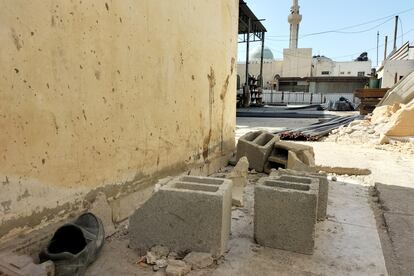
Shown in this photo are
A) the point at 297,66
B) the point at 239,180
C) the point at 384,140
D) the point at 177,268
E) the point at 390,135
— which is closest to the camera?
the point at 177,268

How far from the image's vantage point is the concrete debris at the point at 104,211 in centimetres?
237

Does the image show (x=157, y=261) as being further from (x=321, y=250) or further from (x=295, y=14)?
(x=295, y=14)

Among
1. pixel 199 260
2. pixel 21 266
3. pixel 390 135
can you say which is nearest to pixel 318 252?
pixel 199 260

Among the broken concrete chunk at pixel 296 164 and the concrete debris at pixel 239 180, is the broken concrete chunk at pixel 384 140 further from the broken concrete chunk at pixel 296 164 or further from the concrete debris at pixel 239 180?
the concrete debris at pixel 239 180

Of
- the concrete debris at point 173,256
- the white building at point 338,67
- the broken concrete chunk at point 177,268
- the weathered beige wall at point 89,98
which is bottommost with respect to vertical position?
the concrete debris at point 173,256

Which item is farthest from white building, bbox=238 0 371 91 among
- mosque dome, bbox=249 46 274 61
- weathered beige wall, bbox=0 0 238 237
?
weathered beige wall, bbox=0 0 238 237

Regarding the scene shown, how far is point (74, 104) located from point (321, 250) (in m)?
1.96

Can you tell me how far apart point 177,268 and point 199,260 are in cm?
17

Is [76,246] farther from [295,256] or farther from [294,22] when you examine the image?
[294,22]

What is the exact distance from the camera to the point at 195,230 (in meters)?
2.16

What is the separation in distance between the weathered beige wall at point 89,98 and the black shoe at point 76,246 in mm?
161

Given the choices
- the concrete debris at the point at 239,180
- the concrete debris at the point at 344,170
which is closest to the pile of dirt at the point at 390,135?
the concrete debris at the point at 344,170

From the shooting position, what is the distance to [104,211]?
2.45 meters

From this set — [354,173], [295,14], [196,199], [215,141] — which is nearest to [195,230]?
[196,199]
